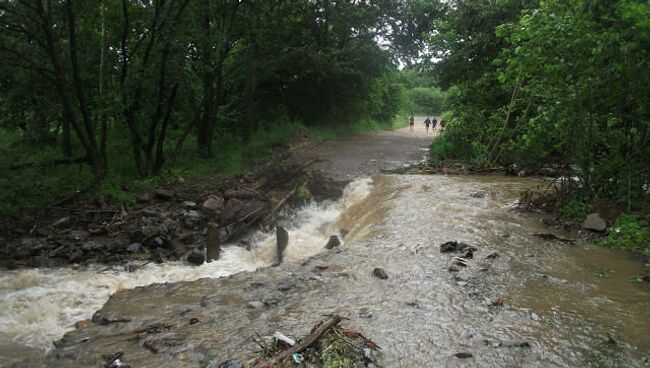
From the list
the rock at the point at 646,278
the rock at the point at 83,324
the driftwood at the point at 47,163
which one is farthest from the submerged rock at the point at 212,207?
the rock at the point at 646,278

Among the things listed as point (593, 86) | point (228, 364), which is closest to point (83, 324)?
point (228, 364)

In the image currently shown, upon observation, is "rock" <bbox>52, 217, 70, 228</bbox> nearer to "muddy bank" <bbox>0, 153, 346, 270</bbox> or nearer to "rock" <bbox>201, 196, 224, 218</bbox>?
"muddy bank" <bbox>0, 153, 346, 270</bbox>

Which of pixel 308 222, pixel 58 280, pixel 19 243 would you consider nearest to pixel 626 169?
pixel 308 222

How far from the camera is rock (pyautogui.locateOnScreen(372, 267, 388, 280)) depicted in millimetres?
6641

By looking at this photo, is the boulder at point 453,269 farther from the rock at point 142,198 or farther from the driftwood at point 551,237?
the rock at point 142,198

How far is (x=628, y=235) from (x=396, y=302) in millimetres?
4691

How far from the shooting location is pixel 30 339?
6.02m

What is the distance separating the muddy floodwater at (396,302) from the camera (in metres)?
4.71

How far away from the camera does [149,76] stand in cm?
1255

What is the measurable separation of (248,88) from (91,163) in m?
7.59

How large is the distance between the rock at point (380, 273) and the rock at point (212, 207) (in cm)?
612

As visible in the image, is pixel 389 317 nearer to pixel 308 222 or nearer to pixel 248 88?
pixel 308 222

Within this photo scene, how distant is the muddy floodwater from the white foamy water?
0.03 m

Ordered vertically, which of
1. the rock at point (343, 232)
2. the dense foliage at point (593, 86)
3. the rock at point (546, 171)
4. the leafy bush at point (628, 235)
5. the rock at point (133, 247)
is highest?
the dense foliage at point (593, 86)
